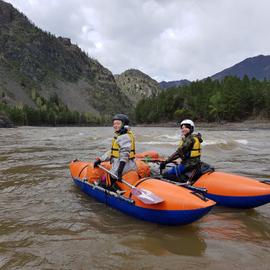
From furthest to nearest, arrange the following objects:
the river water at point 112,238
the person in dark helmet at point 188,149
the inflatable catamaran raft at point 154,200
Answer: the person in dark helmet at point 188,149
the inflatable catamaran raft at point 154,200
the river water at point 112,238

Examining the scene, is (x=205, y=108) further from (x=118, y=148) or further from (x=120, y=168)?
(x=120, y=168)

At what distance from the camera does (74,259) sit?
5.18m

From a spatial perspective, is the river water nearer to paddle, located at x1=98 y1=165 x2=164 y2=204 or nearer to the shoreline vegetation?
paddle, located at x1=98 y1=165 x2=164 y2=204

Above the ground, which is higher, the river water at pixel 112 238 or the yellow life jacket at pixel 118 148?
the yellow life jacket at pixel 118 148

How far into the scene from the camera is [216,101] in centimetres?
8925

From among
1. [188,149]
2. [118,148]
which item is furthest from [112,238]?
[188,149]

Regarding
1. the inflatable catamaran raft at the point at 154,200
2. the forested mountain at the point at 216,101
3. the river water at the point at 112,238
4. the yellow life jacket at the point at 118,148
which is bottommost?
the river water at the point at 112,238

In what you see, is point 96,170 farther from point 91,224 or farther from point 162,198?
point 162,198

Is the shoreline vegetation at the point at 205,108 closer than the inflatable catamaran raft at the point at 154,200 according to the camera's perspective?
No

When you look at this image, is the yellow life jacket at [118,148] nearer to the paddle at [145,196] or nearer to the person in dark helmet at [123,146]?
the person in dark helmet at [123,146]

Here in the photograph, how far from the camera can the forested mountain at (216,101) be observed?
8500 centimetres

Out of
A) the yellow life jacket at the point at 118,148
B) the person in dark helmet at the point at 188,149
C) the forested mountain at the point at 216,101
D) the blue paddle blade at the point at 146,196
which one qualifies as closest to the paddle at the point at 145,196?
the blue paddle blade at the point at 146,196

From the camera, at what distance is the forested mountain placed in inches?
3346

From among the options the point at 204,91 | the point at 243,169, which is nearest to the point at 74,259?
the point at 243,169
